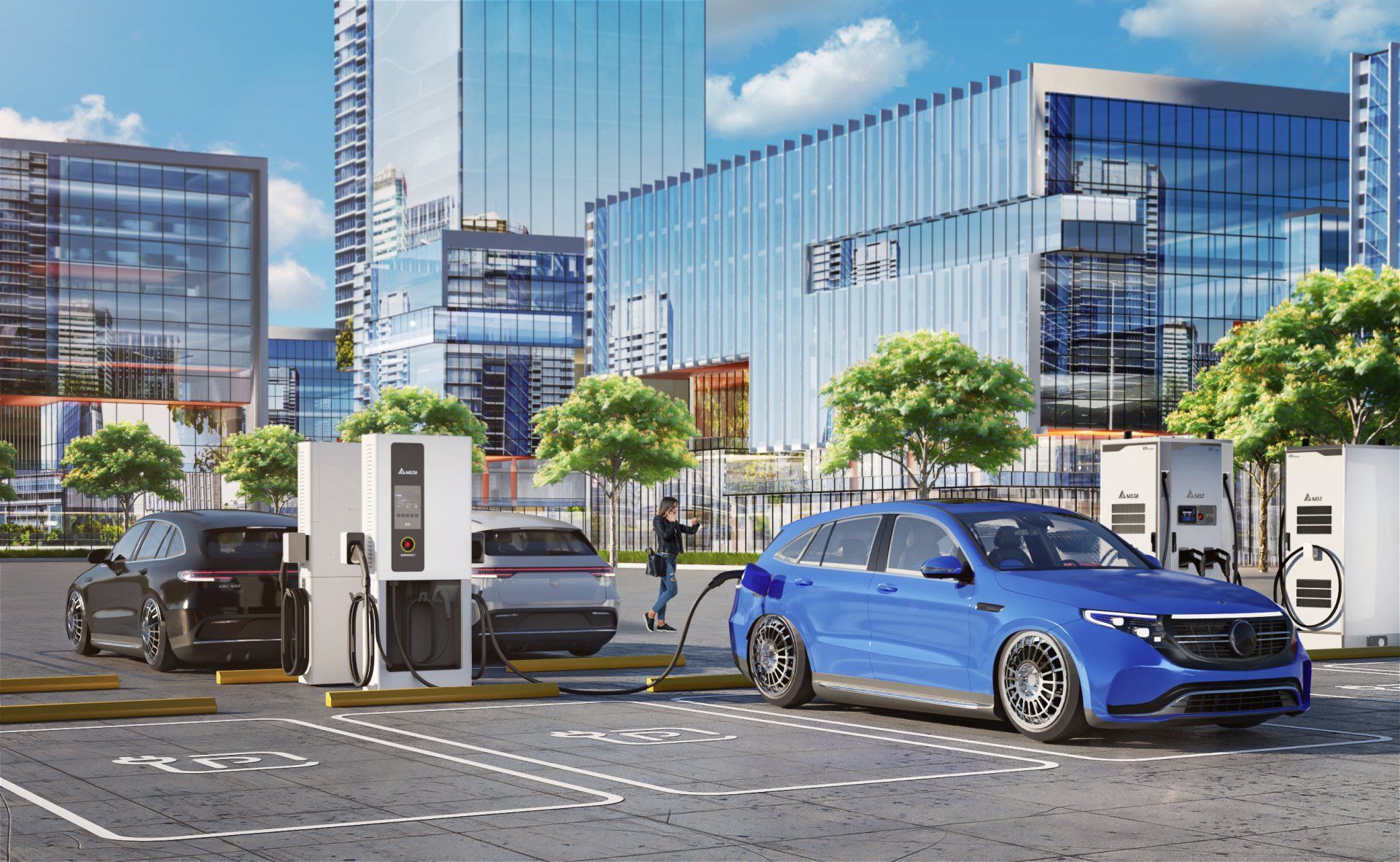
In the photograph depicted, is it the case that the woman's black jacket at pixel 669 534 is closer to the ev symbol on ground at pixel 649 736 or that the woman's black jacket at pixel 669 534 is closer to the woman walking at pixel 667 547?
Answer: the woman walking at pixel 667 547

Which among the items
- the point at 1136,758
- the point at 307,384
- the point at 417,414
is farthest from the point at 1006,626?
the point at 307,384

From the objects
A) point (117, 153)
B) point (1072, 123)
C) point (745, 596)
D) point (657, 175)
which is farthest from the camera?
point (657, 175)

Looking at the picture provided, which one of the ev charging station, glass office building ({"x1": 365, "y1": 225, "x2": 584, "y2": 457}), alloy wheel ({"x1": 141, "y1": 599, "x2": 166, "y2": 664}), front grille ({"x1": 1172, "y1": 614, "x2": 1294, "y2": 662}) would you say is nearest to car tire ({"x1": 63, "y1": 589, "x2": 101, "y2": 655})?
alloy wheel ({"x1": 141, "y1": 599, "x2": 166, "y2": 664})

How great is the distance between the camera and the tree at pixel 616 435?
58.0 meters

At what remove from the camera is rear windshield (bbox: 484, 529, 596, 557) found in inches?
637

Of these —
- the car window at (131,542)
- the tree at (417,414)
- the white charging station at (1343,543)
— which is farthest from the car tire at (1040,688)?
the tree at (417,414)

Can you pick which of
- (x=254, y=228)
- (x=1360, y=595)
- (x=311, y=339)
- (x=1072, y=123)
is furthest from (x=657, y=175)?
(x=1360, y=595)

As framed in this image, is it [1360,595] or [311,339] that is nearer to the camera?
[1360,595]

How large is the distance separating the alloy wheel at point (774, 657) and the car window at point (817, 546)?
20.6 inches

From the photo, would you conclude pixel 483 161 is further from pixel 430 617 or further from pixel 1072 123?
pixel 430 617

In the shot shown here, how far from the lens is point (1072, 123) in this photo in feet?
250

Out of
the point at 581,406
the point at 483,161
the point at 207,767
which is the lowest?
the point at 207,767

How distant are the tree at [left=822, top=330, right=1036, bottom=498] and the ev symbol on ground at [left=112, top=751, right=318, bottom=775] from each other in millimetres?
39530

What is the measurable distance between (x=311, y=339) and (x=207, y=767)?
182m
